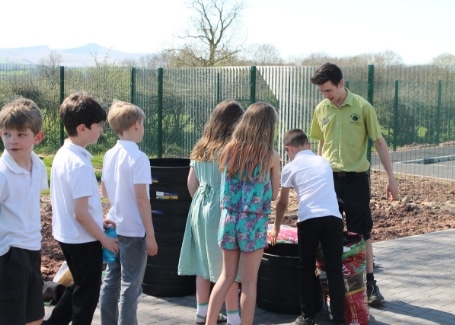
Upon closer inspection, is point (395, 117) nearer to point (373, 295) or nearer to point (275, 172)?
point (373, 295)

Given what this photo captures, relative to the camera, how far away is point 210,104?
13.3 m

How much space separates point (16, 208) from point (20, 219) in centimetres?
7

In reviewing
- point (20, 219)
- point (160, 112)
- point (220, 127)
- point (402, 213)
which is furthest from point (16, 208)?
point (160, 112)

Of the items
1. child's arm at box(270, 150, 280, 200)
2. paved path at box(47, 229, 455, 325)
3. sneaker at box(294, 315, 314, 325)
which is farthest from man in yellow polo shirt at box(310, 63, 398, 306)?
child's arm at box(270, 150, 280, 200)

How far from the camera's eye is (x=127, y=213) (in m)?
4.54

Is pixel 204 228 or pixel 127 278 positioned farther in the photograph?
pixel 204 228

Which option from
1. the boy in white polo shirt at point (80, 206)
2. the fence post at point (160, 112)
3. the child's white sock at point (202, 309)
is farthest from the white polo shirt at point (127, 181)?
the fence post at point (160, 112)

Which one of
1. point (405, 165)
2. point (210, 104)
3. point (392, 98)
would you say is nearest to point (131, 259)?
point (210, 104)

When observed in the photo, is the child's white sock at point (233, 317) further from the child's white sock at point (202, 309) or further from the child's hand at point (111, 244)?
the child's hand at point (111, 244)

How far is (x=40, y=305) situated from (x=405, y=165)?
12.5 metres

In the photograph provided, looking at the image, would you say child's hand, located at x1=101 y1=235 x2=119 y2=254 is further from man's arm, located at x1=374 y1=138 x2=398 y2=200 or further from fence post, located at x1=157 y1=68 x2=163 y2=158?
fence post, located at x1=157 y1=68 x2=163 y2=158

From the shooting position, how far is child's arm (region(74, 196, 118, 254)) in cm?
409

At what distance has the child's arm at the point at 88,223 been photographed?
409cm

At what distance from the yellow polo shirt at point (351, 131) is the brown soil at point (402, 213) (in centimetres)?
303
